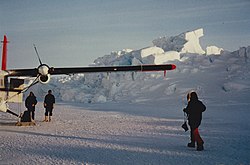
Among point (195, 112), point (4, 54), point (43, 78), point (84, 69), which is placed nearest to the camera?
point (195, 112)

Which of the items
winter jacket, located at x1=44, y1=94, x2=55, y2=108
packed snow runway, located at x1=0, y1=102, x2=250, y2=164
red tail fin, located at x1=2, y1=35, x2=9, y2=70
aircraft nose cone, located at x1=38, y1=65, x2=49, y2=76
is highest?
red tail fin, located at x1=2, y1=35, x2=9, y2=70

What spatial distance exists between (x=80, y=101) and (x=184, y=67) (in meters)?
14.4

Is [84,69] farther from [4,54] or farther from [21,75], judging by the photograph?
[4,54]

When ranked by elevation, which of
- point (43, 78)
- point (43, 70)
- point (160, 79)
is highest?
point (160, 79)

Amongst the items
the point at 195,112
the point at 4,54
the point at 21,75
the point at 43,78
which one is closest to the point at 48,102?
the point at 43,78

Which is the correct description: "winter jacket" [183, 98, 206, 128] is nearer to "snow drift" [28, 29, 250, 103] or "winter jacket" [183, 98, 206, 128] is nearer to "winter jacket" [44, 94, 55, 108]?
"winter jacket" [44, 94, 55, 108]

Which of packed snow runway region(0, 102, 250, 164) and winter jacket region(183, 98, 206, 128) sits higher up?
winter jacket region(183, 98, 206, 128)

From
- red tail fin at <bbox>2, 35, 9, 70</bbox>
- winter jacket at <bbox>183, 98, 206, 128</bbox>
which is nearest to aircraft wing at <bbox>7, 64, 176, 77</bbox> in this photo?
red tail fin at <bbox>2, 35, 9, 70</bbox>

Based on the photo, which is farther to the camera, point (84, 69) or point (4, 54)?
point (4, 54)

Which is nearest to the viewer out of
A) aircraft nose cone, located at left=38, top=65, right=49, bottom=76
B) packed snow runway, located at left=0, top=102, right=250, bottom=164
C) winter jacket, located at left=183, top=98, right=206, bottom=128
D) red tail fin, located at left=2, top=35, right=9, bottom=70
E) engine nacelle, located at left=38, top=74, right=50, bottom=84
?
packed snow runway, located at left=0, top=102, right=250, bottom=164

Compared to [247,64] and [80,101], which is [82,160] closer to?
[80,101]

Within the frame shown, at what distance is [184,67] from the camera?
115 feet

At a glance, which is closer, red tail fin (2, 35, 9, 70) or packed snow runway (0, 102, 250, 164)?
packed snow runway (0, 102, 250, 164)

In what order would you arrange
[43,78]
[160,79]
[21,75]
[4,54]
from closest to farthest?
[43,78]
[21,75]
[4,54]
[160,79]
